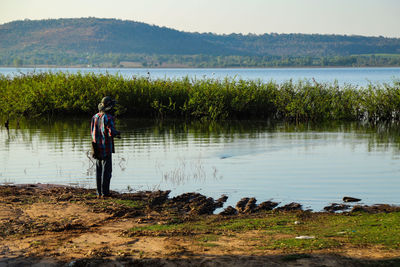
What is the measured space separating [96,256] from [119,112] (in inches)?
888

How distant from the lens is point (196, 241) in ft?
25.8

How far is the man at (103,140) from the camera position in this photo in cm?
1105

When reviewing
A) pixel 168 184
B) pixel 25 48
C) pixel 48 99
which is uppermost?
pixel 25 48

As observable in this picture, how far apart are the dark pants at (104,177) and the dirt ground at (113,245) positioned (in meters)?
0.80

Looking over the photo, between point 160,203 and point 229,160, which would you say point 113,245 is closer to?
point 160,203

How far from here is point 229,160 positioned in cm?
1741

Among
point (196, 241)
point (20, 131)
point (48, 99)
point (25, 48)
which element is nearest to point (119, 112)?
point (48, 99)

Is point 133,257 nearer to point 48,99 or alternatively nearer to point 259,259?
point 259,259

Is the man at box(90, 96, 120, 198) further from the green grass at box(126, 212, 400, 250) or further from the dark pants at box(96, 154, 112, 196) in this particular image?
the green grass at box(126, 212, 400, 250)

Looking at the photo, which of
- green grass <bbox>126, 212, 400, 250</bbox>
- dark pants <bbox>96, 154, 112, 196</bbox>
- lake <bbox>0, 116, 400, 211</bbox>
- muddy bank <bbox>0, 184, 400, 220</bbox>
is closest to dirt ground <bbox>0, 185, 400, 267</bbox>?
muddy bank <bbox>0, 184, 400, 220</bbox>

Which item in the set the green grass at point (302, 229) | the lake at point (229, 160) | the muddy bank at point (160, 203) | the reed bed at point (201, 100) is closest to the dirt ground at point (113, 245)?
the muddy bank at point (160, 203)

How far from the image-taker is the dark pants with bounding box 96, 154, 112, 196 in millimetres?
11266

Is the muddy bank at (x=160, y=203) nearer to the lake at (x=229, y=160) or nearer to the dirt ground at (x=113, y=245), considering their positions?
the dirt ground at (x=113, y=245)

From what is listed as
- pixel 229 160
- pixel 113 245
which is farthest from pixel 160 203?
pixel 229 160
